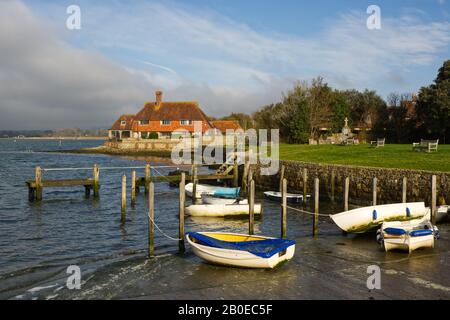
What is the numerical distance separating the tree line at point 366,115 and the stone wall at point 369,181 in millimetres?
27272

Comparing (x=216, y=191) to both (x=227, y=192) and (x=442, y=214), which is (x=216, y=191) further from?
(x=442, y=214)

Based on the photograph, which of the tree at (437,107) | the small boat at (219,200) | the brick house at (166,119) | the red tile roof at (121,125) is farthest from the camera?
the red tile roof at (121,125)

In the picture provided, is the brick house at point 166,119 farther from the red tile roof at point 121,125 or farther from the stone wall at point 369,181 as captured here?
the stone wall at point 369,181

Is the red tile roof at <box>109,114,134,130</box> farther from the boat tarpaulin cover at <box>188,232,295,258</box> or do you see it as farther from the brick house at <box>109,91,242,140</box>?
the boat tarpaulin cover at <box>188,232,295,258</box>

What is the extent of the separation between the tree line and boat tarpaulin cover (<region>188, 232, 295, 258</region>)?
150 feet

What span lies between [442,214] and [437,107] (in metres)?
36.6

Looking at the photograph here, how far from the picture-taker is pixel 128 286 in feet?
45.9

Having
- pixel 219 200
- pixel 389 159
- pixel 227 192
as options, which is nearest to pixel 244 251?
pixel 219 200

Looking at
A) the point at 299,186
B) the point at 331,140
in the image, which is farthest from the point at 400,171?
the point at 331,140

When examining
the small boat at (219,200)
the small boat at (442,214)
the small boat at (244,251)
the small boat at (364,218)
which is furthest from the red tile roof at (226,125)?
the small boat at (244,251)

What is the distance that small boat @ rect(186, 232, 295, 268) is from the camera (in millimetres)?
14945

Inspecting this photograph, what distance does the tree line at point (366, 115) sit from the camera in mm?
55719

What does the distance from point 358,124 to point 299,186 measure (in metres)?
48.0
